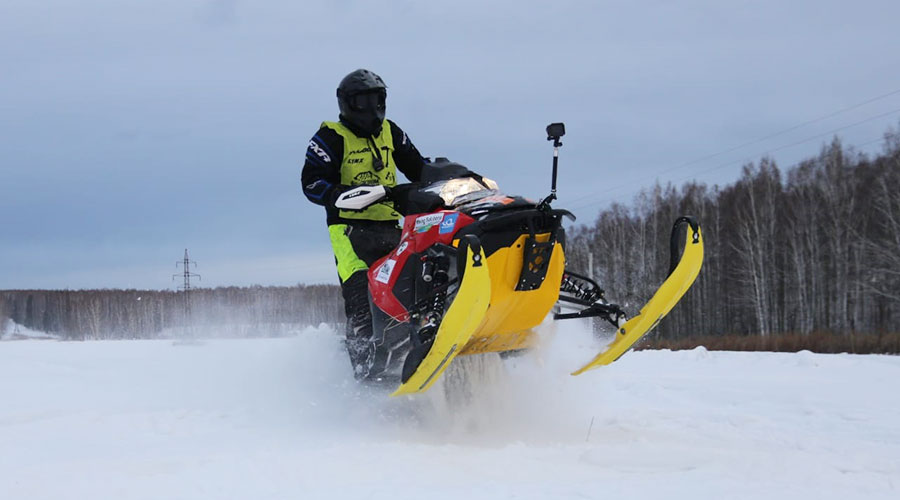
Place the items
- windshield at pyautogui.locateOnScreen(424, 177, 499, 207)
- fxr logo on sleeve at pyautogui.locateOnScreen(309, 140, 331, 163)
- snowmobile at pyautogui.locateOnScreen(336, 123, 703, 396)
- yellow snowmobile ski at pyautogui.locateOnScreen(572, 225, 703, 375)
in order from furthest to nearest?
fxr logo on sleeve at pyautogui.locateOnScreen(309, 140, 331, 163), yellow snowmobile ski at pyautogui.locateOnScreen(572, 225, 703, 375), windshield at pyautogui.locateOnScreen(424, 177, 499, 207), snowmobile at pyautogui.locateOnScreen(336, 123, 703, 396)

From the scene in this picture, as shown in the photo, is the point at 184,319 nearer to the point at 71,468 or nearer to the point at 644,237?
the point at 644,237

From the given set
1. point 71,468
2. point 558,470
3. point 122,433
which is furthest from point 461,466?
point 122,433

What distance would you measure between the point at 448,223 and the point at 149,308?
74296 millimetres

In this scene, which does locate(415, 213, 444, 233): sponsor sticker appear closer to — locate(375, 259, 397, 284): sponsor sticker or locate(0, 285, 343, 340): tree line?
locate(375, 259, 397, 284): sponsor sticker

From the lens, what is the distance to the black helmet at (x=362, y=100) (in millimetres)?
5594

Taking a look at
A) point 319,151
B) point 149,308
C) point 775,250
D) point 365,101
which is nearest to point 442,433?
point 319,151

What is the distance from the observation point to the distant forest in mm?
35281

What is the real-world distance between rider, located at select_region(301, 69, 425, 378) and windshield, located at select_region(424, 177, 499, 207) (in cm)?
80

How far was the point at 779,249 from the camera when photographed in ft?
133

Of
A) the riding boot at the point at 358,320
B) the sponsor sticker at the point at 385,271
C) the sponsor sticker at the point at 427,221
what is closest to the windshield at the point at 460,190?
the sponsor sticker at the point at 427,221

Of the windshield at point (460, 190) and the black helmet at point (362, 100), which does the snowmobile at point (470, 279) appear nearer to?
the windshield at point (460, 190)

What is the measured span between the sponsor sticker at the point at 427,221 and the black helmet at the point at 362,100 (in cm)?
136

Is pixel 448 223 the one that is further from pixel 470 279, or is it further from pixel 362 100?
pixel 362 100

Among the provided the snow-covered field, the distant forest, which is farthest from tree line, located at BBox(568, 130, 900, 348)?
the snow-covered field
